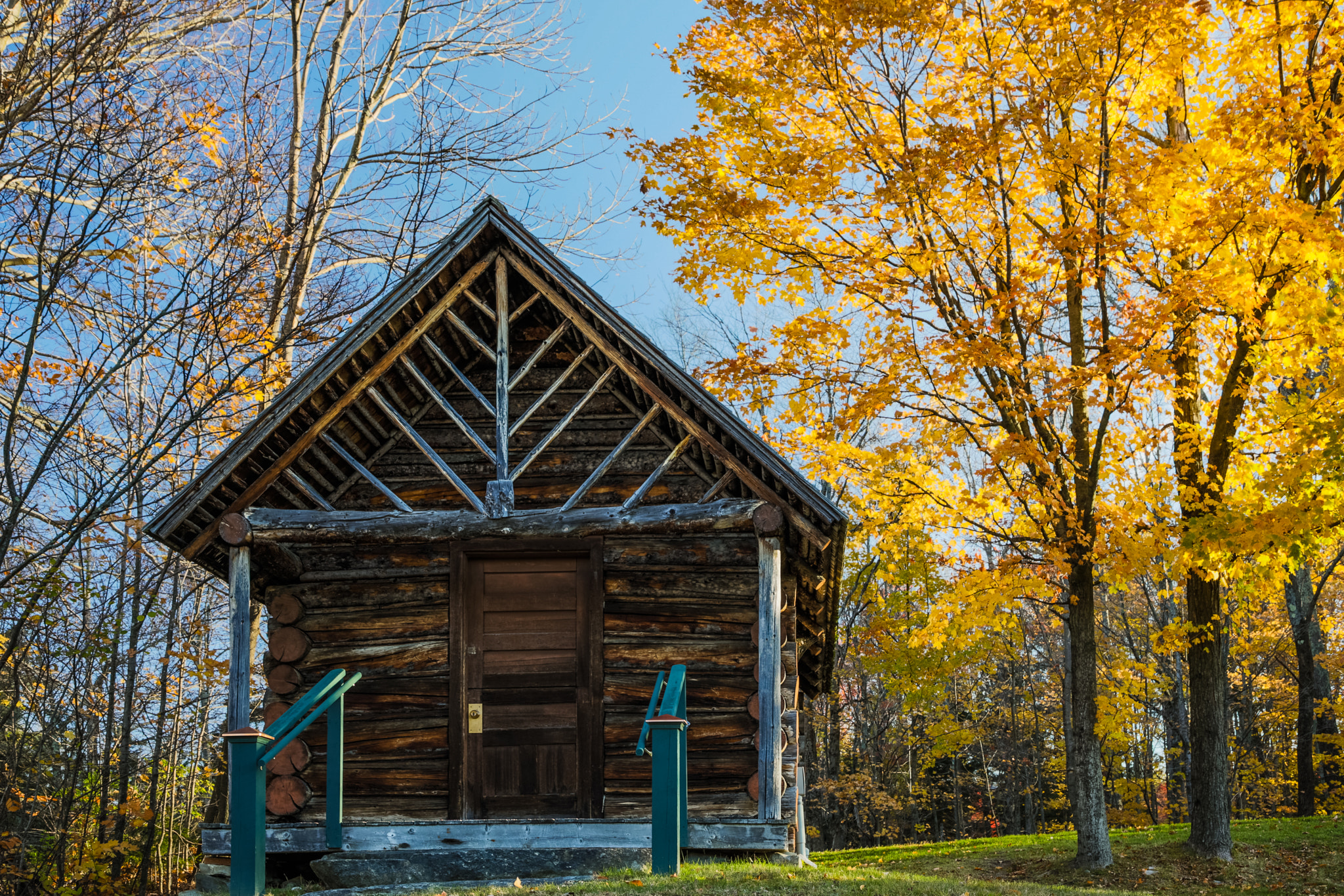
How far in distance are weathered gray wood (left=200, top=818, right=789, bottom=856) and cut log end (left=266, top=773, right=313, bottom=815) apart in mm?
649

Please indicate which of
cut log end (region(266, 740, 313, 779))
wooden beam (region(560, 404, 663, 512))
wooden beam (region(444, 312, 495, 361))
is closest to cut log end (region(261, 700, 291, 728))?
cut log end (region(266, 740, 313, 779))

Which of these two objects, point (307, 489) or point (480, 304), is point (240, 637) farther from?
point (480, 304)

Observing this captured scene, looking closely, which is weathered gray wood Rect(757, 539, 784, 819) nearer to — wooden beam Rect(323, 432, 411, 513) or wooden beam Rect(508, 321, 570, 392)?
wooden beam Rect(508, 321, 570, 392)

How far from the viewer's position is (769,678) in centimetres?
915

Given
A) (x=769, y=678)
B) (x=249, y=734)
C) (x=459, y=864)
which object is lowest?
(x=459, y=864)

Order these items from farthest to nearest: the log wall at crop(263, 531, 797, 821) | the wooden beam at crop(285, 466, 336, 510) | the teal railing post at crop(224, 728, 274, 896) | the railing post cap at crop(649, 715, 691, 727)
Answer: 1. the log wall at crop(263, 531, 797, 821)
2. the wooden beam at crop(285, 466, 336, 510)
3. the railing post cap at crop(649, 715, 691, 727)
4. the teal railing post at crop(224, 728, 274, 896)

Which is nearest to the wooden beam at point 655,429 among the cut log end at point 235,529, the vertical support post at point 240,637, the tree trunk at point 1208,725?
the cut log end at point 235,529

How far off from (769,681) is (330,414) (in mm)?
4583

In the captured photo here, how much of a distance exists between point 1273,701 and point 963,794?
37.0 feet

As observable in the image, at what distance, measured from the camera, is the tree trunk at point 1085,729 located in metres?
14.3

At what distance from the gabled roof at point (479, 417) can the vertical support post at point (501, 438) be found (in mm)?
29

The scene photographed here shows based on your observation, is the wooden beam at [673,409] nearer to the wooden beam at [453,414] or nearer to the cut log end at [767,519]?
the cut log end at [767,519]

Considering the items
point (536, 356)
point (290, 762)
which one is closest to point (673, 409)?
point (536, 356)

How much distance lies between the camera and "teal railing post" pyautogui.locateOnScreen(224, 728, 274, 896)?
696cm
